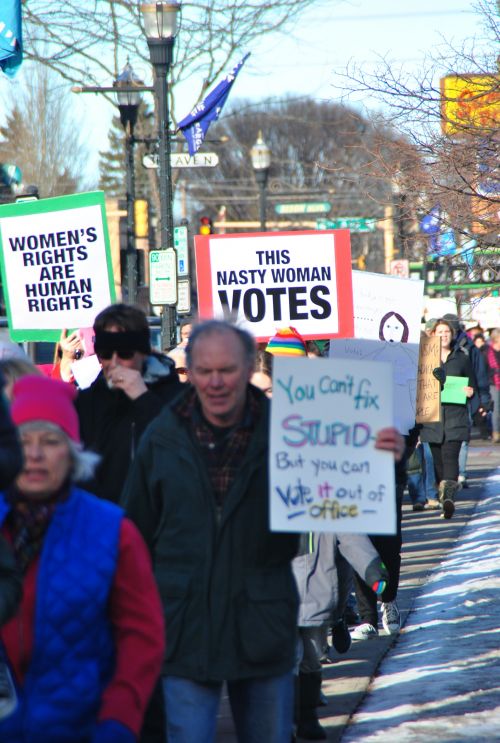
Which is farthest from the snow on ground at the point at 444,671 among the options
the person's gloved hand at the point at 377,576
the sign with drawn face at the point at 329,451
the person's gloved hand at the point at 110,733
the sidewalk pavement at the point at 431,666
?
the person's gloved hand at the point at 110,733

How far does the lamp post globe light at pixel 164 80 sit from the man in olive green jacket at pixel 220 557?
9.57m

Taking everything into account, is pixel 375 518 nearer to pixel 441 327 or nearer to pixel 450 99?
pixel 450 99

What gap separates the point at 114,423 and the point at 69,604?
1964mm

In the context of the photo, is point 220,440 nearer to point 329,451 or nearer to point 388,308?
point 329,451

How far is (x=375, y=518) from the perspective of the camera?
3.90 metres

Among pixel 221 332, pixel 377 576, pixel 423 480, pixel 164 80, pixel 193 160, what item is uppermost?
pixel 164 80

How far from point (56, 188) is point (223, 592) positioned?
4190cm

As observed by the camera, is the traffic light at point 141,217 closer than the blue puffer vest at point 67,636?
No

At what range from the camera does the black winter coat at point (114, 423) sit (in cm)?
490

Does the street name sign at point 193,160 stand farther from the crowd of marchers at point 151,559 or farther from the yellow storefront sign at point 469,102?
the crowd of marchers at point 151,559

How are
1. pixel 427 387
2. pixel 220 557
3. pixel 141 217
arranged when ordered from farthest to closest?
pixel 141 217 < pixel 427 387 < pixel 220 557

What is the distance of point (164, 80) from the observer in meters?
13.8

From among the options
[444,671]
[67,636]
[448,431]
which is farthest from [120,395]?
[448,431]

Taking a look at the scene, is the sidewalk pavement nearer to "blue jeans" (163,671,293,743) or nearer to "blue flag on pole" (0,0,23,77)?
"blue jeans" (163,671,293,743)
